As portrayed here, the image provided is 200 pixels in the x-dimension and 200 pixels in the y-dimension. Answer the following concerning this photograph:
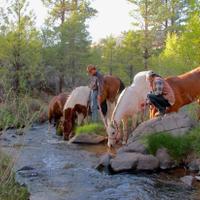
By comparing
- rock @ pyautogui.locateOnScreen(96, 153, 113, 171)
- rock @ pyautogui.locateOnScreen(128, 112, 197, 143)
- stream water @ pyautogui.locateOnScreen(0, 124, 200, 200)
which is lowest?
stream water @ pyautogui.locateOnScreen(0, 124, 200, 200)

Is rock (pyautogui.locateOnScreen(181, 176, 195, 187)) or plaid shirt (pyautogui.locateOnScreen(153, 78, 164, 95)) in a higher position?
plaid shirt (pyautogui.locateOnScreen(153, 78, 164, 95))

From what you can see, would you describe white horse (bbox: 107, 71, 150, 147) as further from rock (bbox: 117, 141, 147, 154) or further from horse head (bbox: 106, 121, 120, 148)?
rock (bbox: 117, 141, 147, 154)

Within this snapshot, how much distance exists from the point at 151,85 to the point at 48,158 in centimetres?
324

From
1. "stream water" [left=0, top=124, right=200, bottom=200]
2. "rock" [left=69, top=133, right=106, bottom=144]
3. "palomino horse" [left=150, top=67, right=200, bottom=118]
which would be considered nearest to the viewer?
"stream water" [left=0, top=124, right=200, bottom=200]

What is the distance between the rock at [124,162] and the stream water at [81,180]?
0.83ft

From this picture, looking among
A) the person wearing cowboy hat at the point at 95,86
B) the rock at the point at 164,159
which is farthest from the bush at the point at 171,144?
the person wearing cowboy hat at the point at 95,86

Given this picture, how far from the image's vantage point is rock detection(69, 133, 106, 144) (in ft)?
41.3

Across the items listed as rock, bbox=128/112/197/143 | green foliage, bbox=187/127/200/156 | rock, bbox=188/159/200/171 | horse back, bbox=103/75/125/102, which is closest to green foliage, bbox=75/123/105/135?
horse back, bbox=103/75/125/102

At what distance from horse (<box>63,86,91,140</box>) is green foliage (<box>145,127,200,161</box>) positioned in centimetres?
488

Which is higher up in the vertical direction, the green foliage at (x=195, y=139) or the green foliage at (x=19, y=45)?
the green foliage at (x=19, y=45)

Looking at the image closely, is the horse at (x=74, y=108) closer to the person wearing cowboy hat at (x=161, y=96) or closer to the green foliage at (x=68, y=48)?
the person wearing cowboy hat at (x=161, y=96)

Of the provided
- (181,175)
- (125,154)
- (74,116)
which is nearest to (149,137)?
(125,154)

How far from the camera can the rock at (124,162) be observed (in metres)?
8.98

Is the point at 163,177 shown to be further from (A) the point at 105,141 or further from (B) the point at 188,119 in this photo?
(A) the point at 105,141
